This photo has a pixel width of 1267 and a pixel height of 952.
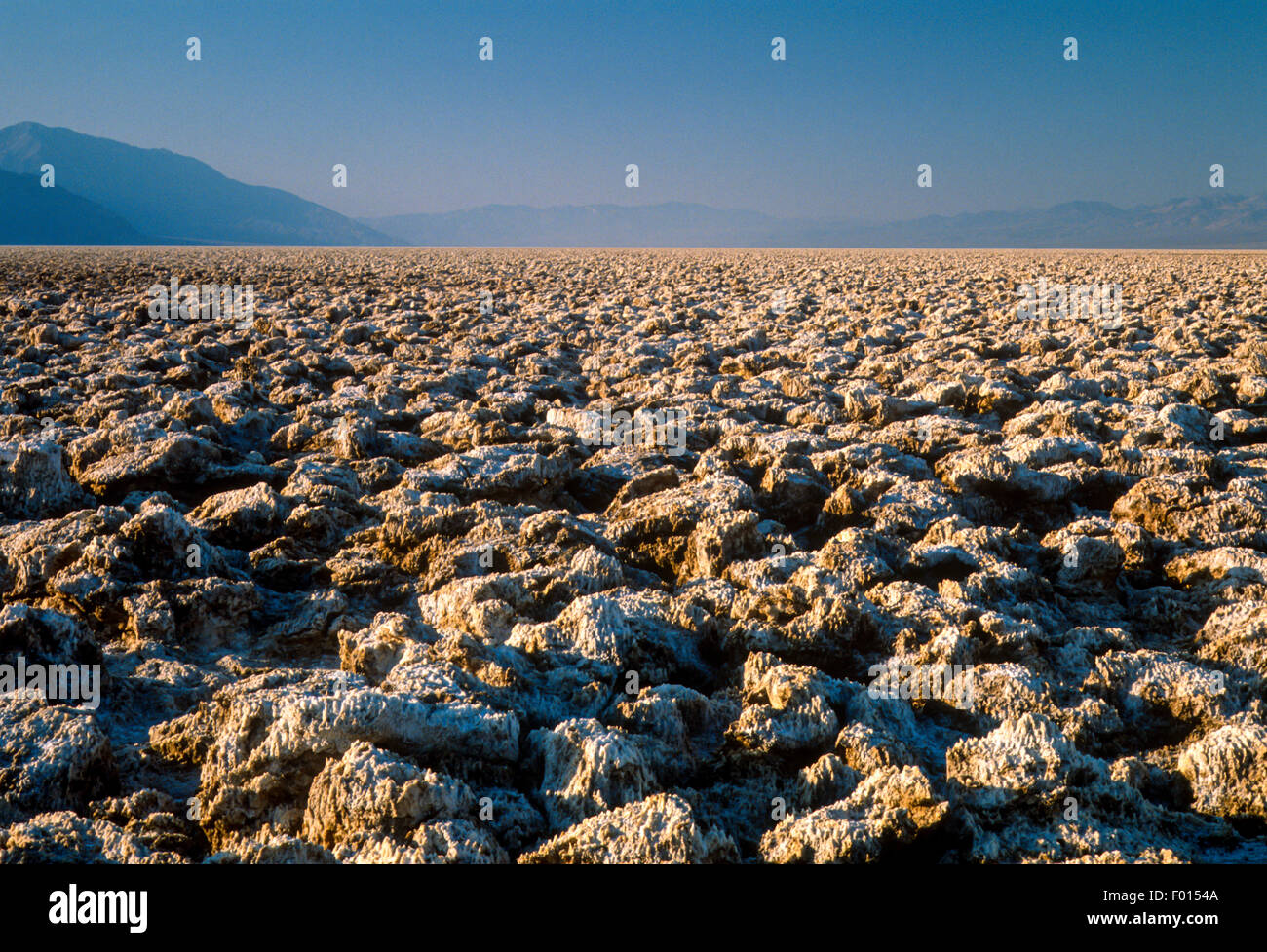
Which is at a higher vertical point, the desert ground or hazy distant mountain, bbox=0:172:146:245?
hazy distant mountain, bbox=0:172:146:245

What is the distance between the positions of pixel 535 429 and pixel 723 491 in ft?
7.55

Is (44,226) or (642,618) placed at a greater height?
(44,226)

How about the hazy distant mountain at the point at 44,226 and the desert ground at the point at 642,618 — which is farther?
the hazy distant mountain at the point at 44,226

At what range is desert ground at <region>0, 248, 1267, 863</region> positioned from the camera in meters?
2.56

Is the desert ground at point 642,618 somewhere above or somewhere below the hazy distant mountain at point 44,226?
below

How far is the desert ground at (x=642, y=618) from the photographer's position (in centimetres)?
256

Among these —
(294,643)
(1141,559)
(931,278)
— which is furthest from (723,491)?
(931,278)

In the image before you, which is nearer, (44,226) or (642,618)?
(642,618)

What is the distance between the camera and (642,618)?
12.2ft

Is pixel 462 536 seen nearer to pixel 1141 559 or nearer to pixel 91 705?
pixel 91 705

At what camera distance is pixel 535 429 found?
6.99m

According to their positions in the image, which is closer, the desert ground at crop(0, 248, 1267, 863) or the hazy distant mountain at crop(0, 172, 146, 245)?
the desert ground at crop(0, 248, 1267, 863)
